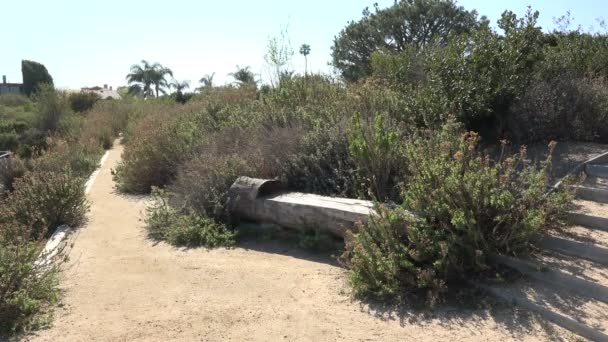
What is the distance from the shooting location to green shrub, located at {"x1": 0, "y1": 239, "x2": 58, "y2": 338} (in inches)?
159

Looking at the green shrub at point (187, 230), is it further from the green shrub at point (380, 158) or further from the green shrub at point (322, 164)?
the green shrub at point (380, 158)

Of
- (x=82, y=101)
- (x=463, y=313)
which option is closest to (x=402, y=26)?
(x=82, y=101)

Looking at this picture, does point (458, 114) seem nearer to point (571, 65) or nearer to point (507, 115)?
point (507, 115)

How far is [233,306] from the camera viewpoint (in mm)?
4441

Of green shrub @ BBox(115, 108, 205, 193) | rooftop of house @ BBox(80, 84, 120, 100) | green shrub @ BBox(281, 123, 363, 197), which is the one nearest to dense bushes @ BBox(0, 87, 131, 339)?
green shrub @ BBox(115, 108, 205, 193)

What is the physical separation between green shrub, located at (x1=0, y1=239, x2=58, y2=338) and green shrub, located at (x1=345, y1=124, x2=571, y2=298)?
264 centimetres

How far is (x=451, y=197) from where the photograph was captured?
439 cm

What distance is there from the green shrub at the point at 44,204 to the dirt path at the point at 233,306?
1360 mm

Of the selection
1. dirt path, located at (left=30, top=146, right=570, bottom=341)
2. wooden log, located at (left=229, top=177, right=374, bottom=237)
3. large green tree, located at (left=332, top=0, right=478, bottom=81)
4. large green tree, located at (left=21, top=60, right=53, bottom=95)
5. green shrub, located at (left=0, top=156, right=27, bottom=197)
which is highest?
large green tree, located at (left=332, top=0, right=478, bottom=81)

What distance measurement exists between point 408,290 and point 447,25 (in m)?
36.3

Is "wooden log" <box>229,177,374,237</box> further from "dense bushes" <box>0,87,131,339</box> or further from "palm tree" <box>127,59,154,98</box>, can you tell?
"palm tree" <box>127,59,154,98</box>

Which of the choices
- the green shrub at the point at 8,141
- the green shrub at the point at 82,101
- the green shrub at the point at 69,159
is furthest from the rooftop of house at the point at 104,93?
the green shrub at the point at 69,159

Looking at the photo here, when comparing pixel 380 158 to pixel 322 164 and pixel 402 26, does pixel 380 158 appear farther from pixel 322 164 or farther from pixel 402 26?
pixel 402 26

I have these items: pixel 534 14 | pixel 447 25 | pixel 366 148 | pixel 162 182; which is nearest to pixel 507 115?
pixel 534 14
